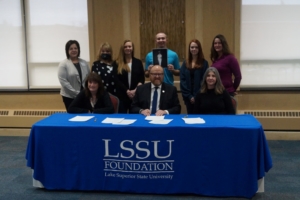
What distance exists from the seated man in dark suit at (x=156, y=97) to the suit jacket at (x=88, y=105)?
0.28m

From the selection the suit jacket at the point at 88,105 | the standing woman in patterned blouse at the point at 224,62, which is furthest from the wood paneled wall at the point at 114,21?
the suit jacket at the point at 88,105

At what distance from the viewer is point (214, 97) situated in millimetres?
3730

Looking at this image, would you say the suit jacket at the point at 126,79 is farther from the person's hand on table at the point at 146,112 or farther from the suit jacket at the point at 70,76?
the person's hand on table at the point at 146,112

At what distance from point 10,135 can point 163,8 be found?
3120 millimetres

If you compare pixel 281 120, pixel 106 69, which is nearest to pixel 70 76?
pixel 106 69

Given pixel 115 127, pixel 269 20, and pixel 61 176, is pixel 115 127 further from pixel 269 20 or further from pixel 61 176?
pixel 269 20

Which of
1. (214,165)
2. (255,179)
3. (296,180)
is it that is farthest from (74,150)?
(296,180)

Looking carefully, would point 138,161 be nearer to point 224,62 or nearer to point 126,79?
point 126,79

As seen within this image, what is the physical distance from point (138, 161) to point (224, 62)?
5.98ft

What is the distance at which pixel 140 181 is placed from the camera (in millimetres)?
3205

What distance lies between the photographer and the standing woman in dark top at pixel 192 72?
4246mm

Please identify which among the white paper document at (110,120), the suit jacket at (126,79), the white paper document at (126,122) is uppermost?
the suit jacket at (126,79)

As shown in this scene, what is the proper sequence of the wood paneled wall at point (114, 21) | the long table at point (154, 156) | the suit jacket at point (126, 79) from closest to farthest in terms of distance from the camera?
the long table at point (154, 156) → the suit jacket at point (126, 79) → the wood paneled wall at point (114, 21)

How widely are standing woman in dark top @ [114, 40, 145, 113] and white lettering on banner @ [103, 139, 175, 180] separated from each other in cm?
128
